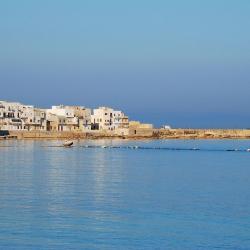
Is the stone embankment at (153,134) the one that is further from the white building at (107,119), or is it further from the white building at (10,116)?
the white building at (107,119)

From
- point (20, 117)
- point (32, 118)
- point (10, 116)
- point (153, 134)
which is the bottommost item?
point (153, 134)

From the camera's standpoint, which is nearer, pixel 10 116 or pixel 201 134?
pixel 10 116

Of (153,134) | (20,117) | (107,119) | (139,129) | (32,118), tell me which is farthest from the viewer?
(139,129)

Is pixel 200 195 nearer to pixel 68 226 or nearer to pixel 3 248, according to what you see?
pixel 68 226

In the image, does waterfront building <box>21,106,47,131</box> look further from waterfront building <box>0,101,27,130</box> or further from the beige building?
the beige building

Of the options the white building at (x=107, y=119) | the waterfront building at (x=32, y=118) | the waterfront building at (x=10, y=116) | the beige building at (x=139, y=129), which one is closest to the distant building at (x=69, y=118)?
the white building at (x=107, y=119)

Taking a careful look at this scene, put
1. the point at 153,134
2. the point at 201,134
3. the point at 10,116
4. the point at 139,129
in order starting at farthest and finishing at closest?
the point at 201,134
the point at 139,129
the point at 153,134
the point at 10,116

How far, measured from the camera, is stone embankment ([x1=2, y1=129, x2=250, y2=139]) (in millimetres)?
108137

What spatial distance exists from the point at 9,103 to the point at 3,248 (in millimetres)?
96110

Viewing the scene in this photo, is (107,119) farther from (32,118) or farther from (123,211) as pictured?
(123,211)

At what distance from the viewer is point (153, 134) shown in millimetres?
131000

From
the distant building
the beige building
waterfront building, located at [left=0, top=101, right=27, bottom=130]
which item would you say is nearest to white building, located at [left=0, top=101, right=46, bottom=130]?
→ waterfront building, located at [left=0, top=101, right=27, bottom=130]

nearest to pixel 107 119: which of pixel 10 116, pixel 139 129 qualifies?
pixel 139 129

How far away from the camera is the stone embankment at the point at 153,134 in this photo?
108137 mm
